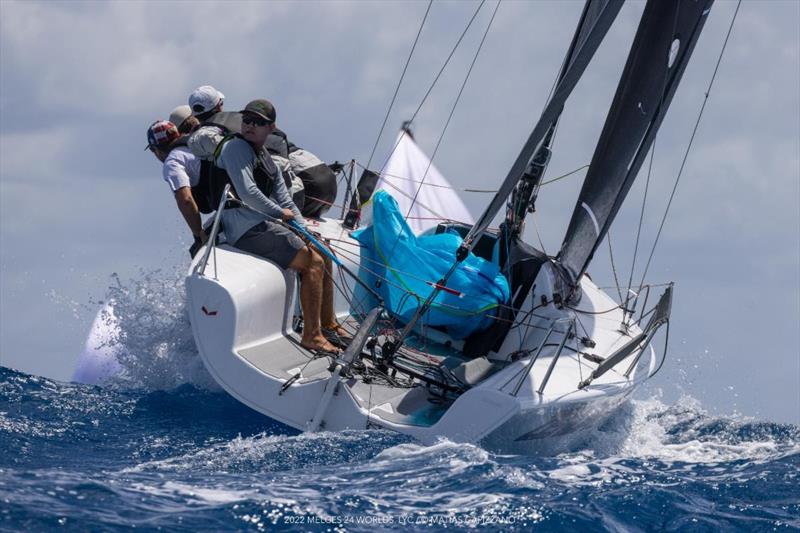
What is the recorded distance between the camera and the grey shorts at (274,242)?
6.04 metres

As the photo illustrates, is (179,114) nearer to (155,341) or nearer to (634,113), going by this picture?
(155,341)

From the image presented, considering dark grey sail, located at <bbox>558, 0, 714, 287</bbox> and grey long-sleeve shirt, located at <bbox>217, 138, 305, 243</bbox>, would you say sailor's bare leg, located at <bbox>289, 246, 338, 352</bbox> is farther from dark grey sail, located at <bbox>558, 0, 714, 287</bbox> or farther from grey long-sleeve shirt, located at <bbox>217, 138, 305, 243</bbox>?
dark grey sail, located at <bbox>558, 0, 714, 287</bbox>

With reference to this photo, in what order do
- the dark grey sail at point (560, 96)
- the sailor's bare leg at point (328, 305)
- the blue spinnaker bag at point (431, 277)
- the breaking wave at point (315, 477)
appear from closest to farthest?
the breaking wave at point (315, 477)
the dark grey sail at point (560, 96)
the sailor's bare leg at point (328, 305)
the blue spinnaker bag at point (431, 277)

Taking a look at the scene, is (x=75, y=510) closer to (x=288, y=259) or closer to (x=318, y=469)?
(x=318, y=469)

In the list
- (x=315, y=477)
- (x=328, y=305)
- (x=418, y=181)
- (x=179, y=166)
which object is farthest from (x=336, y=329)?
(x=418, y=181)

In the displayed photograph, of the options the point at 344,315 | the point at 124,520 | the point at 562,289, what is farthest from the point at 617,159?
the point at 124,520

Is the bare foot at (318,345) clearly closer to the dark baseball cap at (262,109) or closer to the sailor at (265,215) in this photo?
the sailor at (265,215)

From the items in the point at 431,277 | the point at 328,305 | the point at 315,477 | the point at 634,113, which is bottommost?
the point at 315,477

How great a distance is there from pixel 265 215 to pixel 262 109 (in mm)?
548

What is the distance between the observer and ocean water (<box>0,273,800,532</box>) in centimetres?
396

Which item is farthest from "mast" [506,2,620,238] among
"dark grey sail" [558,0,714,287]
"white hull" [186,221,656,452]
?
"white hull" [186,221,656,452]

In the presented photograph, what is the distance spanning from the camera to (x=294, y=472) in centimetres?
459

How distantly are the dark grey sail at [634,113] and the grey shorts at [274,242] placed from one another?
5.46 ft

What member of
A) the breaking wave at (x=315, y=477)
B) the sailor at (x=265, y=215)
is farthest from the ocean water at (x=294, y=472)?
the sailor at (x=265, y=215)
